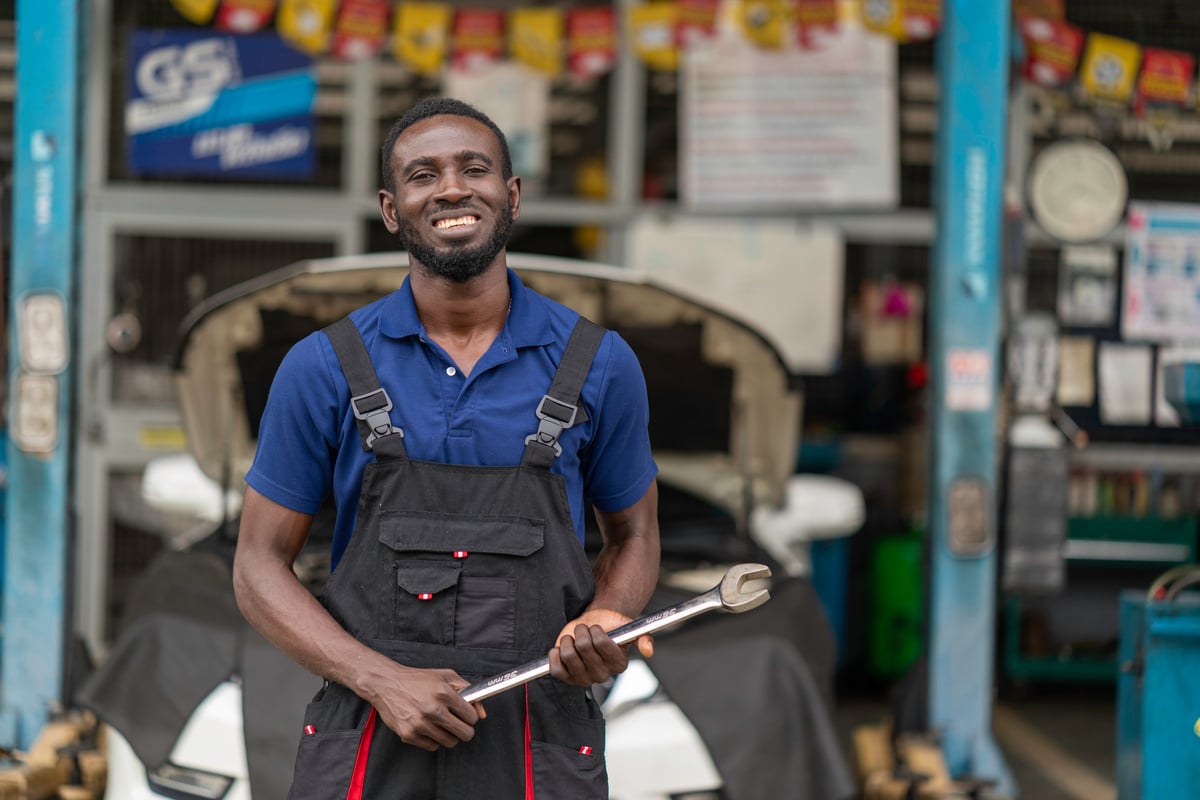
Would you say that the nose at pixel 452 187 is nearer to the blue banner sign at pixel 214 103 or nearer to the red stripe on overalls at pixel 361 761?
the red stripe on overalls at pixel 361 761

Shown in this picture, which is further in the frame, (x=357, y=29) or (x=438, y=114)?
(x=357, y=29)

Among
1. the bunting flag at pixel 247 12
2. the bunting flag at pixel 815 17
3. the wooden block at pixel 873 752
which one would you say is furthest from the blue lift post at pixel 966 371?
the bunting flag at pixel 247 12

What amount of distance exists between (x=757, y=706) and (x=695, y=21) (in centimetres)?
391

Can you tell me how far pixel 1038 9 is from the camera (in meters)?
6.71

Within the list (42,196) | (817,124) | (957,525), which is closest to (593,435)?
(957,525)

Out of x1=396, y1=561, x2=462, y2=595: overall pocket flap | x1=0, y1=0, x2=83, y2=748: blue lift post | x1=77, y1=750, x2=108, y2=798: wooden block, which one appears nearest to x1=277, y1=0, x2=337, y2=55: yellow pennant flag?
x1=0, y1=0, x2=83, y2=748: blue lift post

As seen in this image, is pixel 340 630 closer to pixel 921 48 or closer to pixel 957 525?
pixel 957 525

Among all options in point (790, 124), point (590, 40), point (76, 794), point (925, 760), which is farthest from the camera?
point (790, 124)

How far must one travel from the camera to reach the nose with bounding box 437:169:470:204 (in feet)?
7.99

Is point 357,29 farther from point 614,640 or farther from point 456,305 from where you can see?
point 614,640

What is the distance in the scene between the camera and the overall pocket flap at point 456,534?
2.35 meters

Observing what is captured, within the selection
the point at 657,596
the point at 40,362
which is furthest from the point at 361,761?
the point at 40,362

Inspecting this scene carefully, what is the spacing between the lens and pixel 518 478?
239 centimetres

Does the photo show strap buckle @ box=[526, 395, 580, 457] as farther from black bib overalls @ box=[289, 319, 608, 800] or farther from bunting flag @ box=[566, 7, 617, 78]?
bunting flag @ box=[566, 7, 617, 78]
